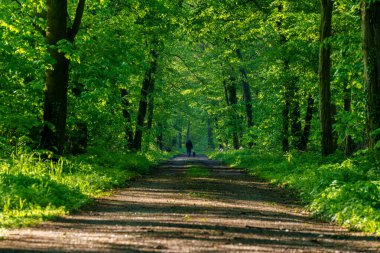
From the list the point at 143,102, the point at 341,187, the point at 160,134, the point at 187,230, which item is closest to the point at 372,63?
the point at 341,187

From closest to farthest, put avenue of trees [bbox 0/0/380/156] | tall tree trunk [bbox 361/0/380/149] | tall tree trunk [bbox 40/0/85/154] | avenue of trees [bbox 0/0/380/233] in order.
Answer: avenue of trees [bbox 0/0/380/233]
tall tree trunk [bbox 361/0/380/149]
avenue of trees [bbox 0/0/380/156]
tall tree trunk [bbox 40/0/85/154]

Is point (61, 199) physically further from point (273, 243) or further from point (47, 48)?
point (47, 48)

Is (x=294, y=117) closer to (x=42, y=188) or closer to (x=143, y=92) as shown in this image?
(x=143, y=92)

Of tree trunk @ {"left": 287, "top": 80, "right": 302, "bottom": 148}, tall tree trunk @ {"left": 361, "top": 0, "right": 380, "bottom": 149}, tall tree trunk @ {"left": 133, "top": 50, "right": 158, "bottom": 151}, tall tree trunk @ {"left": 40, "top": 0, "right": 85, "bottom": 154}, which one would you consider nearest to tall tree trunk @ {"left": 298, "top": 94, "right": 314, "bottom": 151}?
tree trunk @ {"left": 287, "top": 80, "right": 302, "bottom": 148}

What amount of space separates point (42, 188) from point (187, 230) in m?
3.93

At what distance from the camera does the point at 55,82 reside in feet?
49.6

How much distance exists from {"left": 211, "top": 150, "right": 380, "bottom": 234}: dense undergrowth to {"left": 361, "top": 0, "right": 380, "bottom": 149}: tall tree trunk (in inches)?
38.9

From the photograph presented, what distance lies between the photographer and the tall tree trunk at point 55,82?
14.9m

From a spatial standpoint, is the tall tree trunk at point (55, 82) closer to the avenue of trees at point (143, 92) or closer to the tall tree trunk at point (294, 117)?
the avenue of trees at point (143, 92)

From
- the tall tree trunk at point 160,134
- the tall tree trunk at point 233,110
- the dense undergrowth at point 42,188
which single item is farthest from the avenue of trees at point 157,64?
the tall tree trunk at point 160,134

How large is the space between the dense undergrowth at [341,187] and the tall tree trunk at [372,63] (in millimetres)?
989

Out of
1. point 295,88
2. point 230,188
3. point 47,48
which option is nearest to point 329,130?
point 230,188

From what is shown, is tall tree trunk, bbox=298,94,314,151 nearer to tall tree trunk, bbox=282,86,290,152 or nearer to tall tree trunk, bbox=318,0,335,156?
tall tree trunk, bbox=282,86,290,152

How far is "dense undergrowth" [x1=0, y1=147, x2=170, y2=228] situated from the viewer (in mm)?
8364
